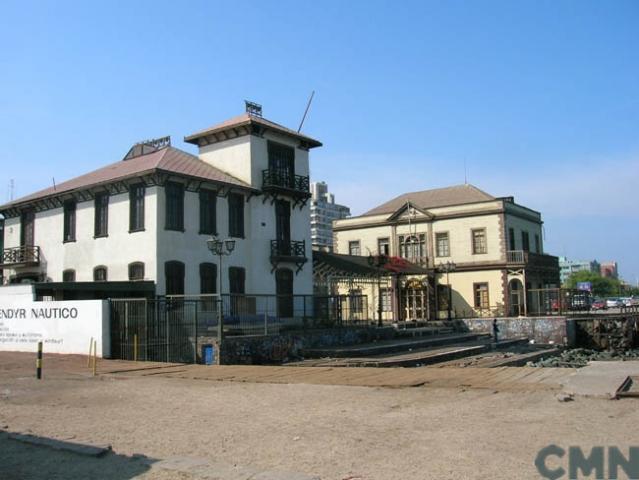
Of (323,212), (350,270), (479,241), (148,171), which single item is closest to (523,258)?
(479,241)

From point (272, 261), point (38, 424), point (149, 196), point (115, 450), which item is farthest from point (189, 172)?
point (115, 450)

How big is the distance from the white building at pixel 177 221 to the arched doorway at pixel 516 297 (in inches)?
709

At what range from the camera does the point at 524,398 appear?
34.3ft

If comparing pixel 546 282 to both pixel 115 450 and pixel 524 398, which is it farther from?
pixel 115 450

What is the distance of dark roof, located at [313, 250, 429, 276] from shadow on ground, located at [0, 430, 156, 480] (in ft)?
88.6

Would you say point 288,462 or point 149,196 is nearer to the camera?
point 288,462

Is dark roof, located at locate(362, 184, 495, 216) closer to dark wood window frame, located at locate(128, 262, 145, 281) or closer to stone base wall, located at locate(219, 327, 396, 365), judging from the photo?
A: stone base wall, located at locate(219, 327, 396, 365)

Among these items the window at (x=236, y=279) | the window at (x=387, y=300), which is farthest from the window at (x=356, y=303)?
the window at (x=387, y=300)

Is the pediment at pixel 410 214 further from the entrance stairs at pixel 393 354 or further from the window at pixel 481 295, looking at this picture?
the entrance stairs at pixel 393 354

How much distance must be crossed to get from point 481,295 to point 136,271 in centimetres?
2782

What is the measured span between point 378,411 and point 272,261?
23037mm

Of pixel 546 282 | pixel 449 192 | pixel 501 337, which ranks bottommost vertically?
pixel 501 337

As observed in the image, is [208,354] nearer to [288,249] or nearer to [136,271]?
[136,271]

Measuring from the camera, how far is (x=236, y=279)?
3089cm
